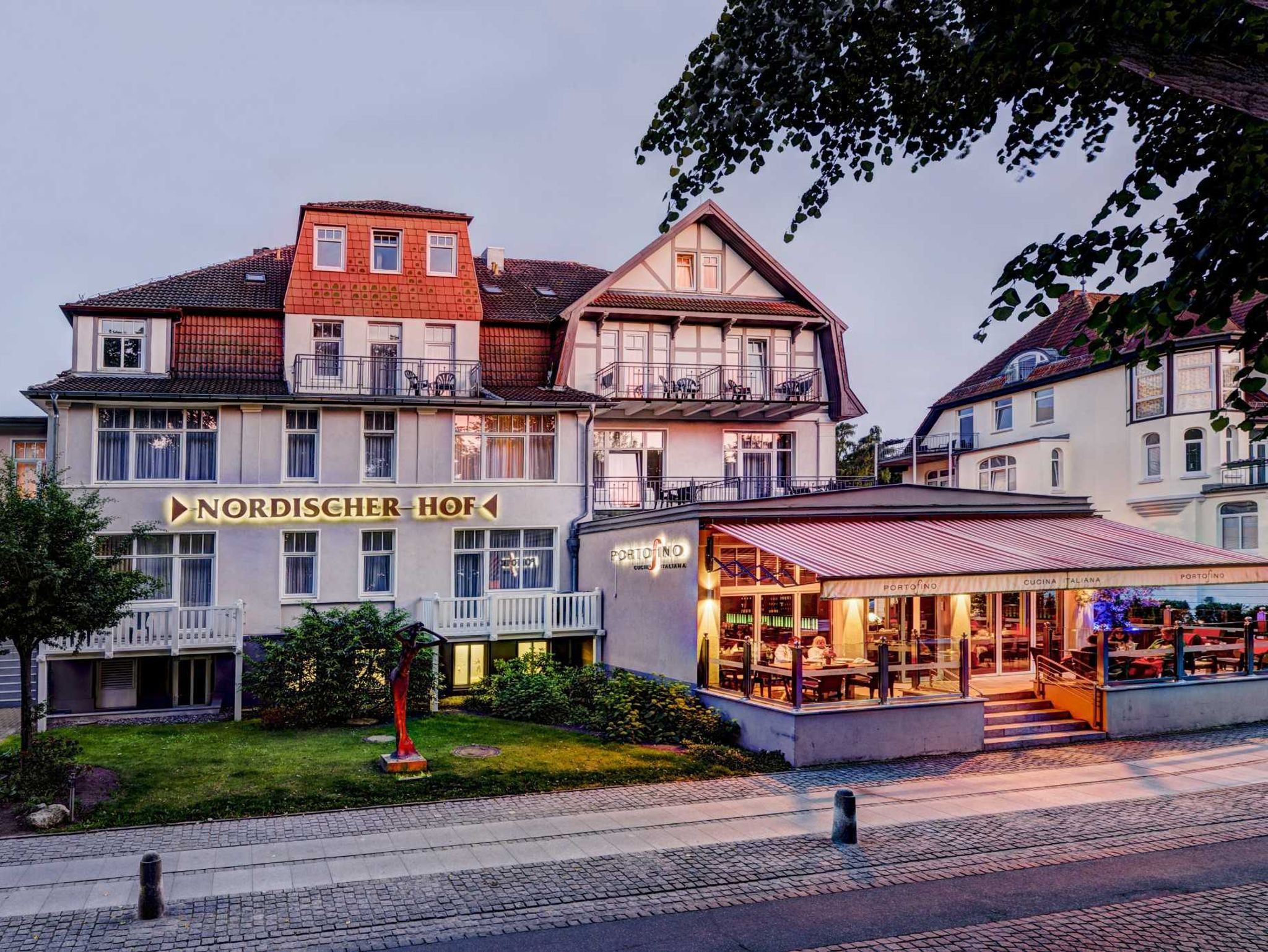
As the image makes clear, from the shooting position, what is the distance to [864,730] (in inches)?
702

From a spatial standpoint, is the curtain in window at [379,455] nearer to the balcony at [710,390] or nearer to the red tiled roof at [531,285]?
the red tiled roof at [531,285]

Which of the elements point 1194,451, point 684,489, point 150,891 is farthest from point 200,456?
point 1194,451

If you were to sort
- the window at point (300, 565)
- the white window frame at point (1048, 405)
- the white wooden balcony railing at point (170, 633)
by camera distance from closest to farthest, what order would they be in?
the white wooden balcony railing at point (170, 633) < the window at point (300, 565) < the white window frame at point (1048, 405)

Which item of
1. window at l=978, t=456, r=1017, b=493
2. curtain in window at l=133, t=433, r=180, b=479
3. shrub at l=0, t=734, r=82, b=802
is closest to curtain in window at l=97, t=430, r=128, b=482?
curtain in window at l=133, t=433, r=180, b=479

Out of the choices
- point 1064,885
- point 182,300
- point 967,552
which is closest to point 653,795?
point 1064,885

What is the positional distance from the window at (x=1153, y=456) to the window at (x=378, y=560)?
1020 inches

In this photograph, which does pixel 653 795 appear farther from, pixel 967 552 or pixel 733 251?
pixel 733 251

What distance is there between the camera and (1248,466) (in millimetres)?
32469

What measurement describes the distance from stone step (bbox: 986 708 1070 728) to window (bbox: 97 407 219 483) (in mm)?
18143

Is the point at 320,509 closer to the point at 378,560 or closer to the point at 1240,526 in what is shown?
the point at 378,560

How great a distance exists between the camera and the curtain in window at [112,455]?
23812mm

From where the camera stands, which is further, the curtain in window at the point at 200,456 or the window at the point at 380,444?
the window at the point at 380,444

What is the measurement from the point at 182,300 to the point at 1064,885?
23.3 meters

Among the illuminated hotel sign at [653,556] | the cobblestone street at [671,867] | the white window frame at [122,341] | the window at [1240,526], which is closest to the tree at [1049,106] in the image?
the cobblestone street at [671,867]
